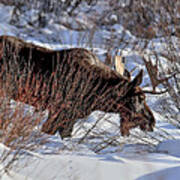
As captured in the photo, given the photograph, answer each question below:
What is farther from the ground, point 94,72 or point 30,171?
point 94,72

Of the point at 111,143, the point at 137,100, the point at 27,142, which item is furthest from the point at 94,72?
the point at 27,142

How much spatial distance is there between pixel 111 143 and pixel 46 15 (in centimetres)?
1041

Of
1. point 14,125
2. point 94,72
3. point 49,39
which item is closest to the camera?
point 14,125

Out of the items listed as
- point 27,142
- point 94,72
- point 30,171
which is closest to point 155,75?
point 94,72

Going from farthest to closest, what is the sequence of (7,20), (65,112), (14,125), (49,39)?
1. (7,20)
2. (49,39)
3. (65,112)
4. (14,125)

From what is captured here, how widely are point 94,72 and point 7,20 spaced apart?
9.43 m

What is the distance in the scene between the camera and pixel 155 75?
5160 millimetres

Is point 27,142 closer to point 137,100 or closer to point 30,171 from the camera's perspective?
point 30,171

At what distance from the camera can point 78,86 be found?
207 inches

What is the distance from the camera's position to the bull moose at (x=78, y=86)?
5.09 m

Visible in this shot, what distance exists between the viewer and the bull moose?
509 cm

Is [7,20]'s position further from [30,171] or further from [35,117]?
[30,171]

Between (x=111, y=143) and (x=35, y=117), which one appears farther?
(x=111, y=143)

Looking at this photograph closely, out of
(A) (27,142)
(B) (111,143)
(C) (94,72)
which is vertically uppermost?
(C) (94,72)
